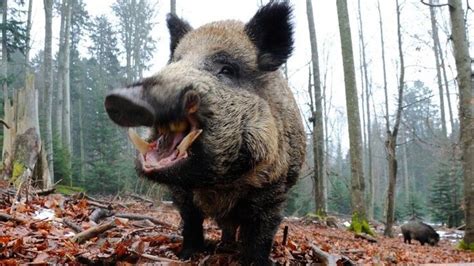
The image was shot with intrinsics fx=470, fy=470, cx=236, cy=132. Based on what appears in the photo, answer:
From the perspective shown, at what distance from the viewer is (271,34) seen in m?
3.47

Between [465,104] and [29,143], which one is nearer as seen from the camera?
[29,143]

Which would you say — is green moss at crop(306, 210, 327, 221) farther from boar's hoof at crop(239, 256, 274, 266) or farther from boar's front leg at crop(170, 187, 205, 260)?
boar's hoof at crop(239, 256, 274, 266)

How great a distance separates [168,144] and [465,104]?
8.42 meters

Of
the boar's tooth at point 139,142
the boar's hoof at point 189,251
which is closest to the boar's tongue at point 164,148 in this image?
the boar's tooth at point 139,142

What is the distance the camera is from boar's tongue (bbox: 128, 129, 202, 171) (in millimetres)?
2533

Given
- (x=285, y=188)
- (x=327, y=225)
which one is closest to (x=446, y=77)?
(x=327, y=225)

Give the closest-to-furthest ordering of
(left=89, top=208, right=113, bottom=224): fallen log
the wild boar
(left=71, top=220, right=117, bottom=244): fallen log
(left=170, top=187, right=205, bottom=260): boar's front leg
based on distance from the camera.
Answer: the wild boar < (left=170, top=187, right=205, bottom=260): boar's front leg < (left=71, top=220, right=117, bottom=244): fallen log < (left=89, top=208, right=113, bottom=224): fallen log

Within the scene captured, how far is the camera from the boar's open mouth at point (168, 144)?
100.0 inches

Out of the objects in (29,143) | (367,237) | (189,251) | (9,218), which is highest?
(29,143)

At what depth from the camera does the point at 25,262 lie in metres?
2.98

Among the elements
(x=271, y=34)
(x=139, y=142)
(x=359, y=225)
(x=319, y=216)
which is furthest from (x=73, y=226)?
(x=319, y=216)

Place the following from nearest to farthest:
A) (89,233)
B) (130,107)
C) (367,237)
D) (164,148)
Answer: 1. (130,107)
2. (164,148)
3. (89,233)
4. (367,237)

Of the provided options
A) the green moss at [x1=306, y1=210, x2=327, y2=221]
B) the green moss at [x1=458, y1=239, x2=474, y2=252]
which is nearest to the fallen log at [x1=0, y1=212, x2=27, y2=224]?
the green moss at [x1=458, y1=239, x2=474, y2=252]

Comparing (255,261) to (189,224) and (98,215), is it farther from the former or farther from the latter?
(98,215)
